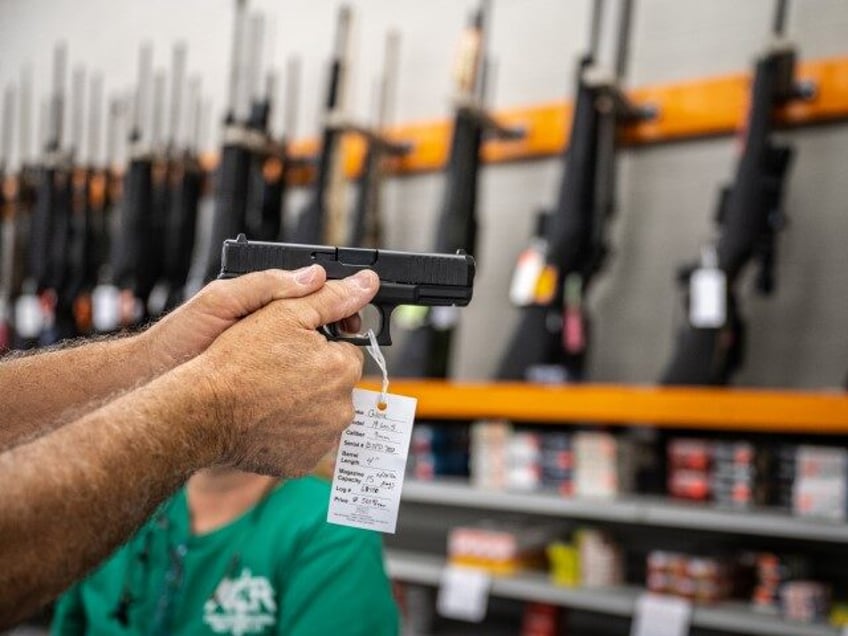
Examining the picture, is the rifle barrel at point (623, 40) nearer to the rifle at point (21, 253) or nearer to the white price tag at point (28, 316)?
the rifle at point (21, 253)

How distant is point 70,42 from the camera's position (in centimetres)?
507

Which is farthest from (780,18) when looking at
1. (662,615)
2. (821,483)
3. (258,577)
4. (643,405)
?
(258,577)

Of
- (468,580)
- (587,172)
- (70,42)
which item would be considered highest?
(70,42)

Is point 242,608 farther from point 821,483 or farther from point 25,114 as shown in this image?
point 25,114

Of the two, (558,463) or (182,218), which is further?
(182,218)

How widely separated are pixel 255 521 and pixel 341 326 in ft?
2.21

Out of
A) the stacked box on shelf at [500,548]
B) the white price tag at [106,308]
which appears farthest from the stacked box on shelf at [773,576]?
the white price tag at [106,308]

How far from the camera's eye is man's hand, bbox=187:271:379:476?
86cm

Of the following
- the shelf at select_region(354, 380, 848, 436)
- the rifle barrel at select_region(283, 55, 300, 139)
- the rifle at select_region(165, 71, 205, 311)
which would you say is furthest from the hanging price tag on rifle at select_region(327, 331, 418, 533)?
the rifle barrel at select_region(283, 55, 300, 139)

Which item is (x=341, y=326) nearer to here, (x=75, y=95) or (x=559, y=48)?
(x=559, y=48)

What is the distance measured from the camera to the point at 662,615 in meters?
2.27

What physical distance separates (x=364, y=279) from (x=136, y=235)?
2.91 meters

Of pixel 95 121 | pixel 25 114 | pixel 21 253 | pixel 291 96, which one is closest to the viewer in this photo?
pixel 291 96

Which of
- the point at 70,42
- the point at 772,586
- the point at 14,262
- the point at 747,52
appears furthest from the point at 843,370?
the point at 70,42
